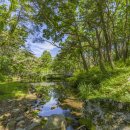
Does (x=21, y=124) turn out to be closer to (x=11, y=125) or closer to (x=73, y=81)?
(x=11, y=125)

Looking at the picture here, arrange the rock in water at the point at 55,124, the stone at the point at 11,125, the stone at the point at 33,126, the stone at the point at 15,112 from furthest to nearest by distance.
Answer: the stone at the point at 15,112, the stone at the point at 11,125, the stone at the point at 33,126, the rock in water at the point at 55,124

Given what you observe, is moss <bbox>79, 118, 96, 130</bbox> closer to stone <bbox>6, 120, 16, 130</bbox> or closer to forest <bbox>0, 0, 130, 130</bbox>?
forest <bbox>0, 0, 130, 130</bbox>

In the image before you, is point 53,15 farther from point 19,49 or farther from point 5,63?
point 5,63

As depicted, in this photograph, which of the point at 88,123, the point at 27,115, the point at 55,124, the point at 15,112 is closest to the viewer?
the point at 55,124

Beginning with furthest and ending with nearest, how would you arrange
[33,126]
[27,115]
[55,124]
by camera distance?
1. [27,115]
2. [33,126]
3. [55,124]

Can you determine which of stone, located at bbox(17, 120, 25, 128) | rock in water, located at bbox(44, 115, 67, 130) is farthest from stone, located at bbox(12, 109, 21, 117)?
rock in water, located at bbox(44, 115, 67, 130)

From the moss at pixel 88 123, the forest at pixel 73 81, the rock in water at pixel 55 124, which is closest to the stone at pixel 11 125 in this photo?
the forest at pixel 73 81

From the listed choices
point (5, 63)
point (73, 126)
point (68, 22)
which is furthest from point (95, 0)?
point (73, 126)

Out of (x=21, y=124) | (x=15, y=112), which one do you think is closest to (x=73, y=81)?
(x=15, y=112)

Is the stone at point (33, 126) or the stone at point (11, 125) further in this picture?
the stone at point (11, 125)

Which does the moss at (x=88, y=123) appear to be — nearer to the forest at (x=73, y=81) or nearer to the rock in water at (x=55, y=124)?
the forest at (x=73, y=81)

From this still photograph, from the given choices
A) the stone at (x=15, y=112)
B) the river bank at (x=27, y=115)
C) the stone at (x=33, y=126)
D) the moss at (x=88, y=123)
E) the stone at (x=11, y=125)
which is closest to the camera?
the moss at (x=88, y=123)

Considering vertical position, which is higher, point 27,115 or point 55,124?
point 55,124

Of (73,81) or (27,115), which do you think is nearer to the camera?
(27,115)
